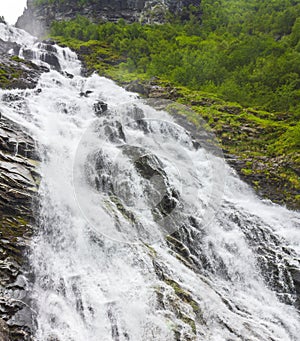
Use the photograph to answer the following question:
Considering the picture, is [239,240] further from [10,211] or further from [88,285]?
[10,211]

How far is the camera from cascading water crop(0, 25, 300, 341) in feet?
26.0

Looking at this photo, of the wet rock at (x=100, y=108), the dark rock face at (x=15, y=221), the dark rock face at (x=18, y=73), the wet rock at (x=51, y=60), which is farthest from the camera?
the wet rock at (x=51, y=60)

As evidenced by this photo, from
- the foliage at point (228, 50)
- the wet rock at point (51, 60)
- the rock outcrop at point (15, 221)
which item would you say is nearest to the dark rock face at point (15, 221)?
the rock outcrop at point (15, 221)

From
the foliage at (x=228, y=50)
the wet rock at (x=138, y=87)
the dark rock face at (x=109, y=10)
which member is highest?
the dark rock face at (x=109, y=10)

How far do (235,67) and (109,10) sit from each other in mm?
32087

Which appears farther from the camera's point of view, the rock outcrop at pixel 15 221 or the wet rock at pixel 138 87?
the wet rock at pixel 138 87

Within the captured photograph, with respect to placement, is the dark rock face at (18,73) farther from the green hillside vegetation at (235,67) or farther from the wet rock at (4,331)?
the wet rock at (4,331)

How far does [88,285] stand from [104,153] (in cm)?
599

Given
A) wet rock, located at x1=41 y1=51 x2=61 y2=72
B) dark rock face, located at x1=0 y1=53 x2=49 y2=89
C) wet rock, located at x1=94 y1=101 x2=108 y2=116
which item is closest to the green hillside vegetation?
wet rock, located at x1=41 y1=51 x2=61 y2=72

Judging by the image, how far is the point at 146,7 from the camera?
49281 millimetres

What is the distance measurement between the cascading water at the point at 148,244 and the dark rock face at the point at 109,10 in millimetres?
38001

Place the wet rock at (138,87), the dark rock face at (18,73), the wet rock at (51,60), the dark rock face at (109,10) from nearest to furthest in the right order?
the dark rock face at (18,73) < the wet rock at (138,87) < the wet rock at (51,60) < the dark rock face at (109,10)

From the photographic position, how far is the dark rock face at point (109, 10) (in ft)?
160

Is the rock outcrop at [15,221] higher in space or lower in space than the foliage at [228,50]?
lower
